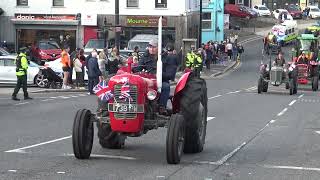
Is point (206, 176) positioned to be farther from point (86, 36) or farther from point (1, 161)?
point (86, 36)

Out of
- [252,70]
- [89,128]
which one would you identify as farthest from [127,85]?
[252,70]

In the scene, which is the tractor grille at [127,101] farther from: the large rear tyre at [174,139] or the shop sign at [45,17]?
the shop sign at [45,17]

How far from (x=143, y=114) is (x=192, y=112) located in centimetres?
110

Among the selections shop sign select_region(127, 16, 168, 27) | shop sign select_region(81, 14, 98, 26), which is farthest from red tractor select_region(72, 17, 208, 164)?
shop sign select_region(81, 14, 98, 26)

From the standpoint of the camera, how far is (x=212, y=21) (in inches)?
2569

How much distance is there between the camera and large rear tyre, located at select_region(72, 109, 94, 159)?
10.3m

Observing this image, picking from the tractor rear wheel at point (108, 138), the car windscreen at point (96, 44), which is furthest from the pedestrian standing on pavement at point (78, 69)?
the tractor rear wheel at point (108, 138)

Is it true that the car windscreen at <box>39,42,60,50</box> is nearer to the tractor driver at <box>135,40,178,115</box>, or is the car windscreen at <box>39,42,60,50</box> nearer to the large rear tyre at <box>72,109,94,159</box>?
the tractor driver at <box>135,40,178,115</box>

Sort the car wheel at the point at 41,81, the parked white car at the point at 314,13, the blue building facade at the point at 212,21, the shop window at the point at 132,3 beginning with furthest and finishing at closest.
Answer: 1. the parked white car at the point at 314,13
2. the blue building facade at the point at 212,21
3. the shop window at the point at 132,3
4. the car wheel at the point at 41,81

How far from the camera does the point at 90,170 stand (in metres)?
9.73

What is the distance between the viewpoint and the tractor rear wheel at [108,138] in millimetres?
11529

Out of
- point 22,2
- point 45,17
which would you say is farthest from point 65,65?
point 22,2

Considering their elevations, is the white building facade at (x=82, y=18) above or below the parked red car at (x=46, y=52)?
above

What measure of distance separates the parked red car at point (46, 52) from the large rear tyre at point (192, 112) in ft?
106
